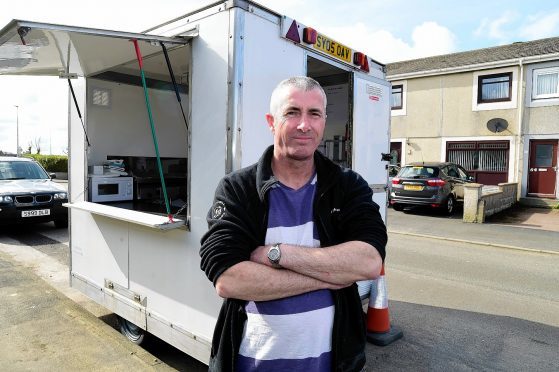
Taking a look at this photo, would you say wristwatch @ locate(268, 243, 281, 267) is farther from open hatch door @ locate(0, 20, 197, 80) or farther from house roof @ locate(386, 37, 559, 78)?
house roof @ locate(386, 37, 559, 78)

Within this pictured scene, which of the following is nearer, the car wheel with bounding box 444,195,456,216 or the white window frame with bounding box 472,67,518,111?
the car wheel with bounding box 444,195,456,216

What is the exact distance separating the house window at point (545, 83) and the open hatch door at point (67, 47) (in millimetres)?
17280

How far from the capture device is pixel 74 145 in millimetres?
4406

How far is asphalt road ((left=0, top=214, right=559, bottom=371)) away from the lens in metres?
3.64

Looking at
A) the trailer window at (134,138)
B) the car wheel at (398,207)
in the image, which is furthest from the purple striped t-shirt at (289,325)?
the car wheel at (398,207)

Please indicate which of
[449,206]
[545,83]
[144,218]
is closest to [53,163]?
[449,206]

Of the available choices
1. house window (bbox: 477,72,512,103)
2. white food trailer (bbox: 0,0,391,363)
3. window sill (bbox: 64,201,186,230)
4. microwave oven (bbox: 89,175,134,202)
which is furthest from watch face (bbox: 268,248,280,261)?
house window (bbox: 477,72,512,103)

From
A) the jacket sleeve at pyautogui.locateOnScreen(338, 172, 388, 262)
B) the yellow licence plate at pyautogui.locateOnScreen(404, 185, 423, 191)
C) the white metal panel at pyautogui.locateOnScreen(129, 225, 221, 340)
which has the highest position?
the jacket sleeve at pyautogui.locateOnScreen(338, 172, 388, 262)

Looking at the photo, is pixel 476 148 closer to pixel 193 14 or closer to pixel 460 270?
pixel 460 270

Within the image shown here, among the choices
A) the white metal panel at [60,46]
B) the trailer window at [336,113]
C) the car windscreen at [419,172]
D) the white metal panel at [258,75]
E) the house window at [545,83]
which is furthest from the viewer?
the house window at [545,83]

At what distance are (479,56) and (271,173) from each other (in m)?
19.6

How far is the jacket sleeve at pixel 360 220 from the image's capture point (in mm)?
1772

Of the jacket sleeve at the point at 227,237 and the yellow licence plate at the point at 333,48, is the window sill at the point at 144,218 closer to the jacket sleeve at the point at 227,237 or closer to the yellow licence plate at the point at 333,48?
the jacket sleeve at the point at 227,237

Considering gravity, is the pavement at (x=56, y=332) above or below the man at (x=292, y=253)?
below
